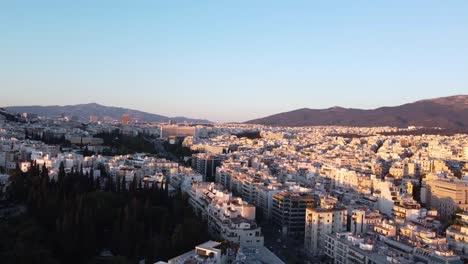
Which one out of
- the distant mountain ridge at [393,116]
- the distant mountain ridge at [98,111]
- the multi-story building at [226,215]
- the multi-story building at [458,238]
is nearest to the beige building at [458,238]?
the multi-story building at [458,238]

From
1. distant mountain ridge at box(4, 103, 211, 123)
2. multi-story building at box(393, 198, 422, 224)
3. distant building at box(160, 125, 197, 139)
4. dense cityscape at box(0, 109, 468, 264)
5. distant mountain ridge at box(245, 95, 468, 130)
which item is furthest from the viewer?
distant mountain ridge at box(4, 103, 211, 123)

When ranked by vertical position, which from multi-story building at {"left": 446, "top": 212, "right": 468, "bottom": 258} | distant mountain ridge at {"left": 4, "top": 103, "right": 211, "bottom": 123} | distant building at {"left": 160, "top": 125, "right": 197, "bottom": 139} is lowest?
multi-story building at {"left": 446, "top": 212, "right": 468, "bottom": 258}

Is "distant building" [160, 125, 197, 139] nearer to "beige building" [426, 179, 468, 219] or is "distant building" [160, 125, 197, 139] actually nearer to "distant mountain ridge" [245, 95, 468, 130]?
"distant mountain ridge" [245, 95, 468, 130]

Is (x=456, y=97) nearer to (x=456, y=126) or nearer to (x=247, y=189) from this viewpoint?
(x=456, y=126)

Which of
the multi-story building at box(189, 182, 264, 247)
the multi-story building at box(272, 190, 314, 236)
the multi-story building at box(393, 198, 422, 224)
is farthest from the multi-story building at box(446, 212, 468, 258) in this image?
the multi-story building at box(189, 182, 264, 247)

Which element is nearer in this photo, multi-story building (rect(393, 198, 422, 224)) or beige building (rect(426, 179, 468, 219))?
multi-story building (rect(393, 198, 422, 224))
